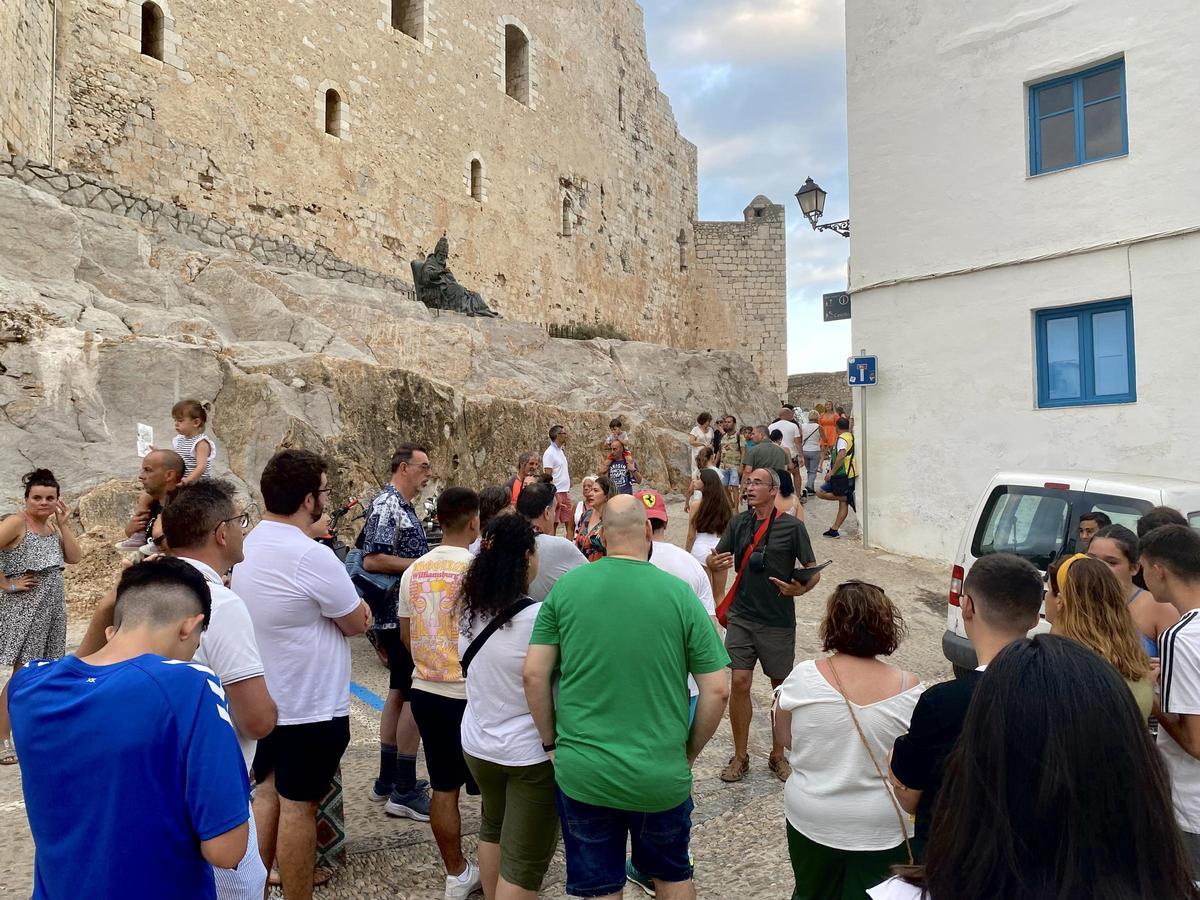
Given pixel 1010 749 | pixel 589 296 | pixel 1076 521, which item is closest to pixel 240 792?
pixel 1010 749

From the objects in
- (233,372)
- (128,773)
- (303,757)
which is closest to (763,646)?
(303,757)

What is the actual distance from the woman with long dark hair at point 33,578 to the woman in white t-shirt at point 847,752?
12.5 feet

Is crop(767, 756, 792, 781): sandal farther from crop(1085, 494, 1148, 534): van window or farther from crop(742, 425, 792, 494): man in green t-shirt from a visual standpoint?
crop(742, 425, 792, 494): man in green t-shirt

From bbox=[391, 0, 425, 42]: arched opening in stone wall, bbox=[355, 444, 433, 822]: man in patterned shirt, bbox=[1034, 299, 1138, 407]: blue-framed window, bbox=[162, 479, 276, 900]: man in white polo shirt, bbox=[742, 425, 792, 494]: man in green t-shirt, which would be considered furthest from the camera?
bbox=[391, 0, 425, 42]: arched opening in stone wall

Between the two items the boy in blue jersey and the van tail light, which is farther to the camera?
the van tail light

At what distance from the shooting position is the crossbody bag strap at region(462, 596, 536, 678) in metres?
2.88

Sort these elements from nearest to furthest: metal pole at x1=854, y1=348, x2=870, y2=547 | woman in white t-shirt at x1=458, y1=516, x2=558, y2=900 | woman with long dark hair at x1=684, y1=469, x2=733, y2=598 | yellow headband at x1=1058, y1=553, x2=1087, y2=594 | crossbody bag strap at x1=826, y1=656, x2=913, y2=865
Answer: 1. crossbody bag strap at x1=826, y1=656, x2=913, y2=865
2. yellow headband at x1=1058, y1=553, x2=1087, y2=594
3. woman in white t-shirt at x1=458, y1=516, x2=558, y2=900
4. woman with long dark hair at x1=684, y1=469, x2=733, y2=598
5. metal pole at x1=854, y1=348, x2=870, y2=547

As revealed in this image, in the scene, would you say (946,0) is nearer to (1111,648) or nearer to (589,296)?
(1111,648)

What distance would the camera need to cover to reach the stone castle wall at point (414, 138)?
46.4ft

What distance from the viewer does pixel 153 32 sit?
49.4 ft

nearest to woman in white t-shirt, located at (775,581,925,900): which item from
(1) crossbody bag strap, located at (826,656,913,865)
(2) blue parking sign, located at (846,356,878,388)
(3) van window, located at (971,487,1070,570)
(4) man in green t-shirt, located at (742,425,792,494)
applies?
(1) crossbody bag strap, located at (826,656,913,865)

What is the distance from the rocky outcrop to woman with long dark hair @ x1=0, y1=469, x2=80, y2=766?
243 cm

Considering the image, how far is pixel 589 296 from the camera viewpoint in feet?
90.5

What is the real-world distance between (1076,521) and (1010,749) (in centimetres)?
462
